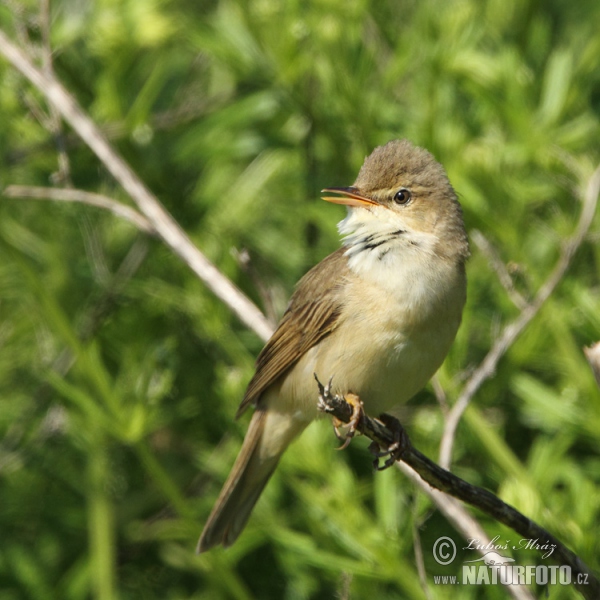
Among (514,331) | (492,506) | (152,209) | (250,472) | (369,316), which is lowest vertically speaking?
(250,472)

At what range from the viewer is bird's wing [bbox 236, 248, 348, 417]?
353cm

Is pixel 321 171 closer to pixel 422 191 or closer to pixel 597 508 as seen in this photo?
pixel 422 191

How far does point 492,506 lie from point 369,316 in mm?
837

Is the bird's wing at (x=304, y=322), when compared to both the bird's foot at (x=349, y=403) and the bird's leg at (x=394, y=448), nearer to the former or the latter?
the bird's foot at (x=349, y=403)

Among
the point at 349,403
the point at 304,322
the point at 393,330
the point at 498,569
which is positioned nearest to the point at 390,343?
the point at 393,330

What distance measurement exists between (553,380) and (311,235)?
1.22m

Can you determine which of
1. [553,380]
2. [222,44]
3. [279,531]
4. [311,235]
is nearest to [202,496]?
[279,531]

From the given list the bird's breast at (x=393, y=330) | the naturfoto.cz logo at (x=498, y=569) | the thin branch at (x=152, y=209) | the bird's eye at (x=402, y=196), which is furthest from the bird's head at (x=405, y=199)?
the naturfoto.cz logo at (x=498, y=569)

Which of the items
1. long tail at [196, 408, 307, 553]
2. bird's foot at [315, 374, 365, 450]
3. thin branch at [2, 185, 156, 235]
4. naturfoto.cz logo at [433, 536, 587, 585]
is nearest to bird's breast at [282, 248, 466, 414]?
bird's foot at [315, 374, 365, 450]

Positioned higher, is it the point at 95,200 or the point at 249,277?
the point at 95,200

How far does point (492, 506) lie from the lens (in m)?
2.72

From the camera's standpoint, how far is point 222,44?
423 cm

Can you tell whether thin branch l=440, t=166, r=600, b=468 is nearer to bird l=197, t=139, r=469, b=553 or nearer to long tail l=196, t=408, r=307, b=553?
bird l=197, t=139, r=469, b=553

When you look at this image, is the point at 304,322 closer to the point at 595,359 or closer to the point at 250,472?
the point at 250,472
